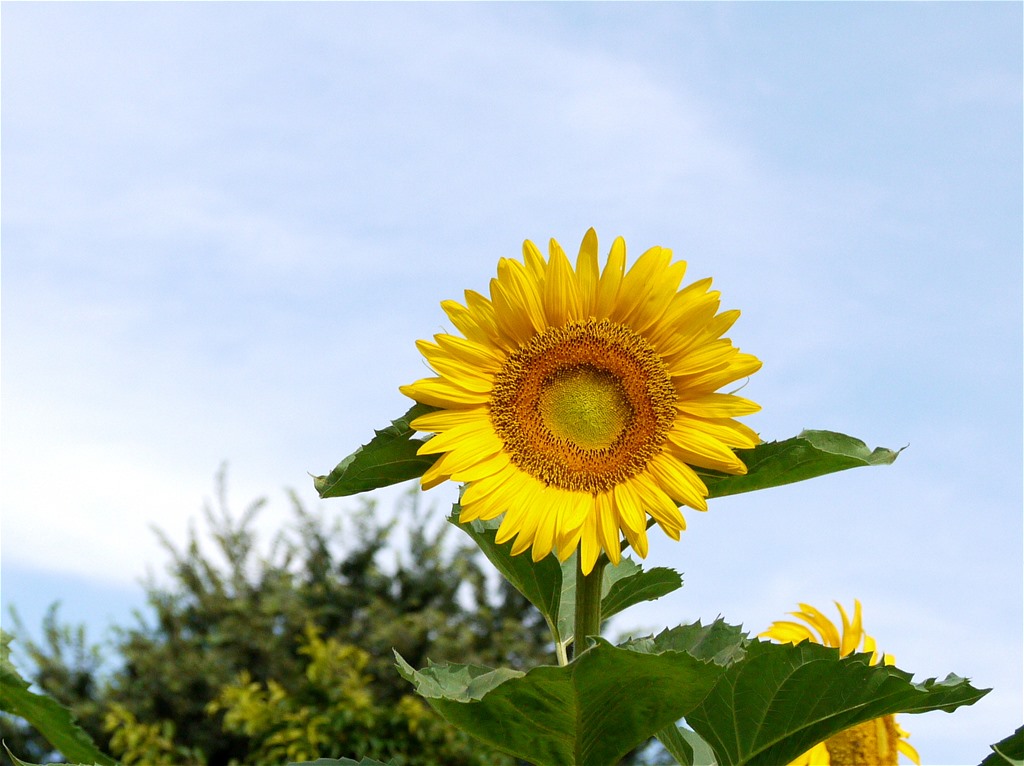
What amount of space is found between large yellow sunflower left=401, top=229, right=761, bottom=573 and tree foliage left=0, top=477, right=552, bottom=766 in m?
6.39

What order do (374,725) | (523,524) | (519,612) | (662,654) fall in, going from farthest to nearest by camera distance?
(519,612)
(374,725)
(523,524)
(662,654)

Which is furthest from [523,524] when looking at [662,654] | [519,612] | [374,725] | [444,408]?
[519,612]

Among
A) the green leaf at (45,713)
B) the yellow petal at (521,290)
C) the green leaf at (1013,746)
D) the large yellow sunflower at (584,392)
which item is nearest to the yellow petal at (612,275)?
the large yellow sunflower at (584,392)

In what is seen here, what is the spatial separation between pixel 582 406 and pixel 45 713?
1.47m

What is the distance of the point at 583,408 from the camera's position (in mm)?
1892

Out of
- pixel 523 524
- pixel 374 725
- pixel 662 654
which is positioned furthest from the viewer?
pixel 374 725

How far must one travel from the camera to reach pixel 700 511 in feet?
5.79

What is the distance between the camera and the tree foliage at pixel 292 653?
8008 millimetres

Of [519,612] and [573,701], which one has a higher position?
[519,612]

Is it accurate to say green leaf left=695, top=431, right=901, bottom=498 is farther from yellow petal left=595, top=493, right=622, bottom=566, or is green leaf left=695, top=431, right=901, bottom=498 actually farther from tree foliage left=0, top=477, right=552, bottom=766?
tree foliage left=0, top=477, right=552, bottom=766

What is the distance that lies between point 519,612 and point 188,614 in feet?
9.06

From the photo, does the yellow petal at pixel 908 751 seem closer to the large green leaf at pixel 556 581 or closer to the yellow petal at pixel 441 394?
the large green leaf at pixel 556 581

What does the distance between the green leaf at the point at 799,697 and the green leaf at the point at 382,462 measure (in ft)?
1.98

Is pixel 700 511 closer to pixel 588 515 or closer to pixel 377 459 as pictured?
pixel 588 515
